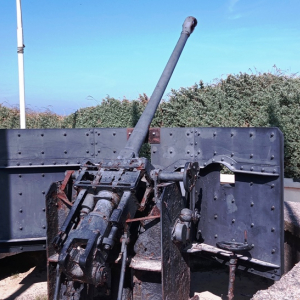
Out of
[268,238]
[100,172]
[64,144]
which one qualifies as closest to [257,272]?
[268,238]

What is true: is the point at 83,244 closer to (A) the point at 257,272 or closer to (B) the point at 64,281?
(B) the point at 64,281

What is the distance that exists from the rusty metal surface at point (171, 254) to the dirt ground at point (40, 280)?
1.37m

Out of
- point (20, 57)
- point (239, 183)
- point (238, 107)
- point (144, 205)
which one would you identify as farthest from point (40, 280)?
point (20, 57)

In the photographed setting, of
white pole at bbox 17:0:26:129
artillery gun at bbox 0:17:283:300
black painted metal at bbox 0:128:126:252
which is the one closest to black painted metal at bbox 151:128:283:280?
artillery gun at bbox 0:17:283:300

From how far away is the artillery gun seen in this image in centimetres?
352

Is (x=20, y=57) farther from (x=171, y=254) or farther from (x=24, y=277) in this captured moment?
(x=171, y=254)

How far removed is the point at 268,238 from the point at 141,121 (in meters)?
1.88

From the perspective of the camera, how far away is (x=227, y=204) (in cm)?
447

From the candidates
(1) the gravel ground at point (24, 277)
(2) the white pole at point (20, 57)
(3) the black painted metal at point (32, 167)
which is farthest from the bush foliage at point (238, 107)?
(1) the gravel ground at point (24, 277)

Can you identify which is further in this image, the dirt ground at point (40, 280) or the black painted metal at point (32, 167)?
the dirt ground at point (40, 280)

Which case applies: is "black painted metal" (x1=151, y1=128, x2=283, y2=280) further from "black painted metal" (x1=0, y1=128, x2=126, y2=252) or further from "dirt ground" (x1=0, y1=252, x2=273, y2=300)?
"dirt ground" (x1=0, y1=252, x2=273, y2=300)

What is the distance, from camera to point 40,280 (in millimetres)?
5855

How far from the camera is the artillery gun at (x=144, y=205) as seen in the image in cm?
352

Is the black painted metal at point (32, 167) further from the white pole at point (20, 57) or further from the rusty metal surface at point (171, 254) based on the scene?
the white pole at point (20, 57)
